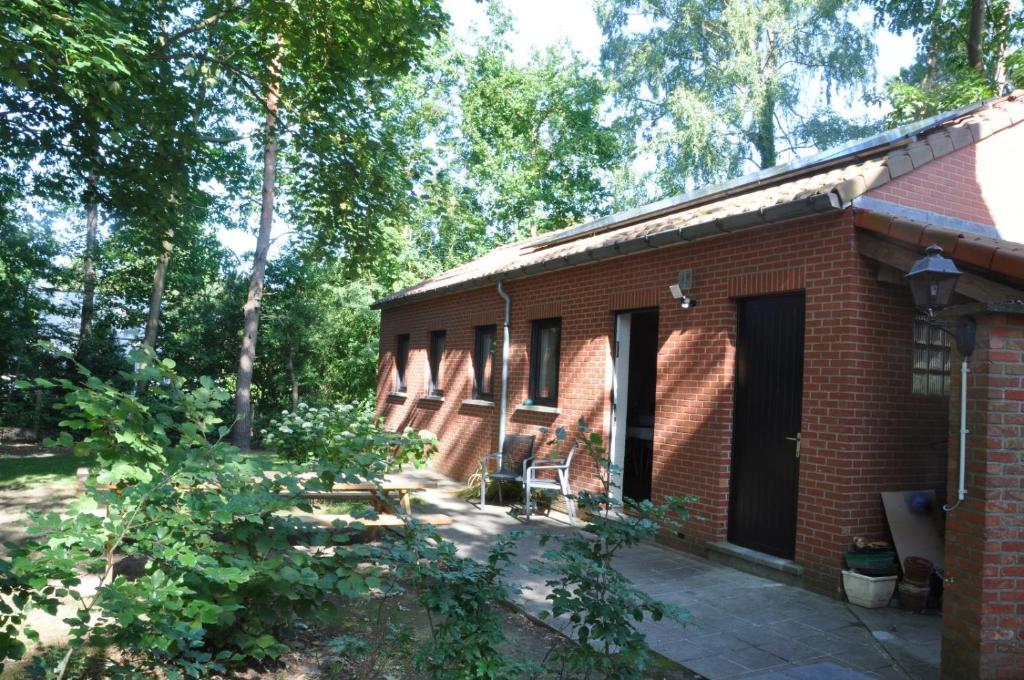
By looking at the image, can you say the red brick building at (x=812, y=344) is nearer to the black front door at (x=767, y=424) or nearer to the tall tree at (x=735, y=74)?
the black front door at (x=767, y=424)

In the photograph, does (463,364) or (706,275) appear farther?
(463,364)

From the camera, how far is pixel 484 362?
1229cm

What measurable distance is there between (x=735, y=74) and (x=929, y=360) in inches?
694

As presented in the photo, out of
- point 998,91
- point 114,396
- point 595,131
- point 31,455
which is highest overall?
point 595,131

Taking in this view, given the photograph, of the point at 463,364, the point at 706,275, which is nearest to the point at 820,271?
the point at 706,275

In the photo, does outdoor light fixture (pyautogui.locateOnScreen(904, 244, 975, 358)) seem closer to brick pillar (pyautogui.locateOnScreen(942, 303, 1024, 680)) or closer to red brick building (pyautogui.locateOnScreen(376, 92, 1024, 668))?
red brick building (pyautogui.locateOnScreen(376, 92, 1024, 668))

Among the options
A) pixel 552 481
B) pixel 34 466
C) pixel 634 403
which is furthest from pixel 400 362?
pixel 552 481

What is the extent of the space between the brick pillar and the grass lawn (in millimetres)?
8933

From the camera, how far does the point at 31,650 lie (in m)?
3.98

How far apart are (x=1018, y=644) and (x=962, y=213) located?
14.8 ft

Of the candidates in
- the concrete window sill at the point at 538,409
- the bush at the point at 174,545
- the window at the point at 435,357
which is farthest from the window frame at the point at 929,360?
the window at the point at 435,357

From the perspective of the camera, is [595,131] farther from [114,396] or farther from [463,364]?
[114,396]

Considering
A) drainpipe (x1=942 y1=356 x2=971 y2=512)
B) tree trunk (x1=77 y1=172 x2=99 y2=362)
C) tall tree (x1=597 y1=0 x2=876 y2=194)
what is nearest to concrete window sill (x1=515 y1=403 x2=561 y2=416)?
drainpipe (x1=942 y1=356 x2=971 y2=512)

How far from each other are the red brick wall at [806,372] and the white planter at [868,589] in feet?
0.53
